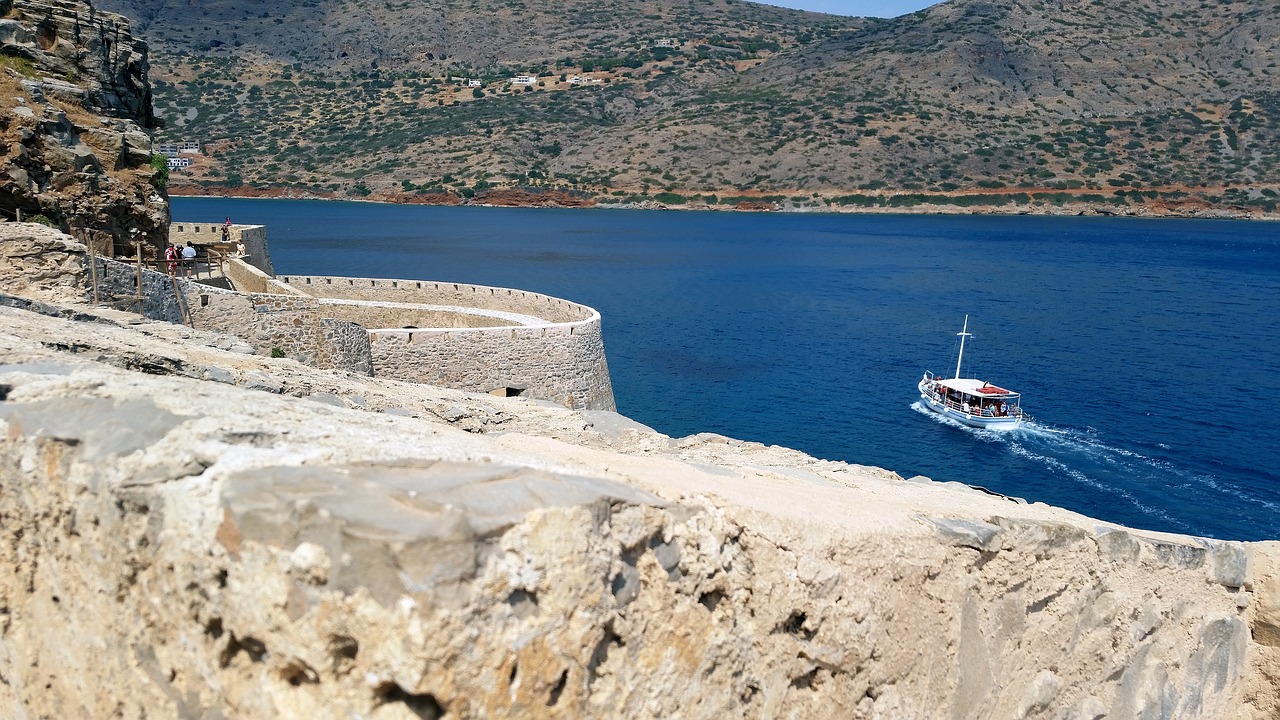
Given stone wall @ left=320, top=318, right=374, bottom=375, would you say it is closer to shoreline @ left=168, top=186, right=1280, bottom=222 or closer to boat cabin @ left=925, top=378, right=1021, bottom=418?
boat cabin @ left=925, top=378, right=1021, bottom=418

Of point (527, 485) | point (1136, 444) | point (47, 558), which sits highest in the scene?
point (527, 485)

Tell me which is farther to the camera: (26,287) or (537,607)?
(26,287)

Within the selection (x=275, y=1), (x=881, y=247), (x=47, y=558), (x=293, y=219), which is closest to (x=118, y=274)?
(x=47, y=558)

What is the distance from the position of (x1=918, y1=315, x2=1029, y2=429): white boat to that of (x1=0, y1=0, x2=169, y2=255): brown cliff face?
2764 centimetres

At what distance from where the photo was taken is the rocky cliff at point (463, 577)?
11.6 ft

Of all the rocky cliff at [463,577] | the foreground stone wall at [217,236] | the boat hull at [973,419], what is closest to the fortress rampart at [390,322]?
the foreground stone wall at [217,236]

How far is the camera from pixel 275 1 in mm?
199000

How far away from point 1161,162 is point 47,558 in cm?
14425

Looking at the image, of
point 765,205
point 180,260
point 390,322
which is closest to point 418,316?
point 390,322

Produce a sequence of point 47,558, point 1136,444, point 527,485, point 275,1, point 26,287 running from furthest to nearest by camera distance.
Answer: point 275,1, point 1136,444, point 26,287, point 47,558, point 527,485

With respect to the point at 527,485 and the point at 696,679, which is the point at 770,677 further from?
the point at 527,485

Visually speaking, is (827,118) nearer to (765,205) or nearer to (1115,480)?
(765,205)

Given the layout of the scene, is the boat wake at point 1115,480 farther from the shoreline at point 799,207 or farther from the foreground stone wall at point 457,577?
the shoreline at point 799,207

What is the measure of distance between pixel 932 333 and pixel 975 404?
16.6m
